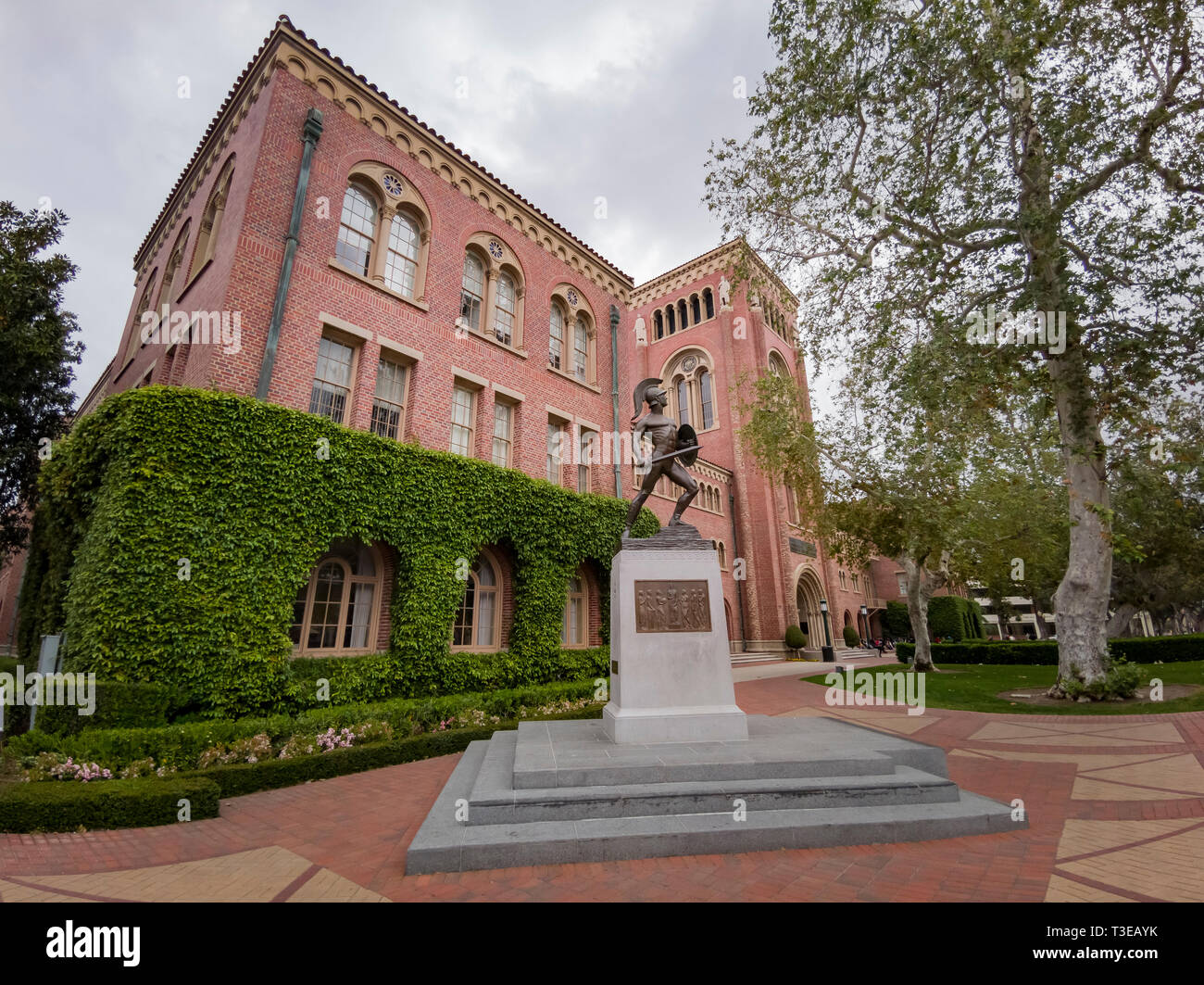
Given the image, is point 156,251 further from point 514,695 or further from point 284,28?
point 514,695

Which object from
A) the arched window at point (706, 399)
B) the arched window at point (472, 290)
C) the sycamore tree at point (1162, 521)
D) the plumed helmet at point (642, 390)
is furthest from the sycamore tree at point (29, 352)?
the arched window at point (706, 399)

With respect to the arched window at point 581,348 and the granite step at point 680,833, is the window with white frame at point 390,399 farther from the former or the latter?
the granite step at point 680,833

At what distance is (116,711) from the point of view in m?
6.95

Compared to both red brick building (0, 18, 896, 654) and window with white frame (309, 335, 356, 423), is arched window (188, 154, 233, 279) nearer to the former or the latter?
red brick building (0, 18, 896, 654)

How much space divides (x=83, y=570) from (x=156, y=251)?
14230mm

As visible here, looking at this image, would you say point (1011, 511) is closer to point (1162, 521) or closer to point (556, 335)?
point (1162, 521)

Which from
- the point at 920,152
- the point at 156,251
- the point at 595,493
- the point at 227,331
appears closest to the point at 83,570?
the point at 227,331

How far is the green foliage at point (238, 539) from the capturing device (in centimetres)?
756

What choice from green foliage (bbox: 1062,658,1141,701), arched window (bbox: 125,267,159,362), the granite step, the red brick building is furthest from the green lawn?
arched window (bbox: 125,267,159,362)

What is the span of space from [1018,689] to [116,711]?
1906 centimetres

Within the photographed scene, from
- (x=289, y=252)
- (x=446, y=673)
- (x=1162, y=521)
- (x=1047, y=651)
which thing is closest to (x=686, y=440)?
(x=446, y=673)

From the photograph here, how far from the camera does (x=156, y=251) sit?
54.6ft

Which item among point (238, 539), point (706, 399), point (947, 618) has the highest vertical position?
point (706, 399)

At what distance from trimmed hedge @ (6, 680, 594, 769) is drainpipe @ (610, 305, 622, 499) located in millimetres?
8100
